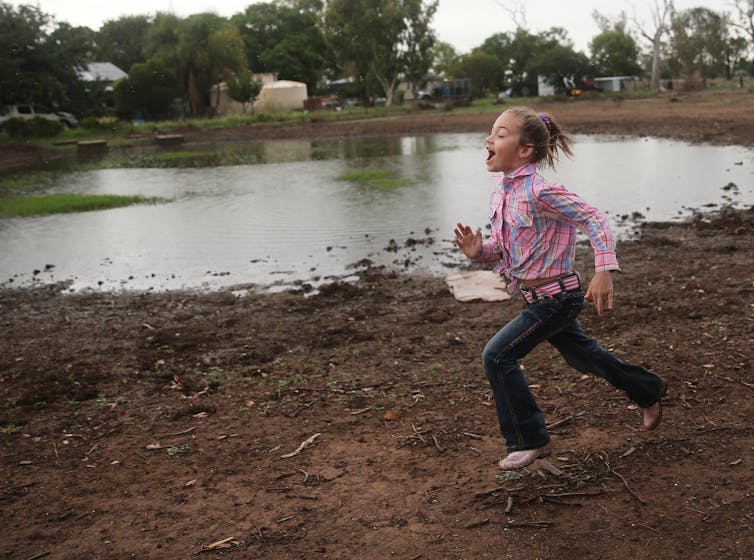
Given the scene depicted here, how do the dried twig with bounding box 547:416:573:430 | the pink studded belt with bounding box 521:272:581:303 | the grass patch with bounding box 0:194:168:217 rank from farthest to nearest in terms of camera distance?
the grass patch with bounding box 0:194:168:217
the dried twig with bounding box 547:416:573:430
the pink studded belt with bounding box 521:272:581:303

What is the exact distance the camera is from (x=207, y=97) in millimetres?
67812

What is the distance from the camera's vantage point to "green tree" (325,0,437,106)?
62.0m

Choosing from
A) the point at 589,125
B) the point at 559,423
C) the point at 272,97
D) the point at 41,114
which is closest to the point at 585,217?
the point at 559,423

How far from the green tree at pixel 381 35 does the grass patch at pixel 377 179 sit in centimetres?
4422

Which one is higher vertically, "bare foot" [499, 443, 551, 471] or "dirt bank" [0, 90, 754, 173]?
"dirt bank" [0, 90, 754, 173]

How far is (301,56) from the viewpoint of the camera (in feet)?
266

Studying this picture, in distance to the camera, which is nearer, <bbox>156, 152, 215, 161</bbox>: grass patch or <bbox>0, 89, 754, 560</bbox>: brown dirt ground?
<bbox>0, 89, 754, 560</bbox>: brown dirt ground

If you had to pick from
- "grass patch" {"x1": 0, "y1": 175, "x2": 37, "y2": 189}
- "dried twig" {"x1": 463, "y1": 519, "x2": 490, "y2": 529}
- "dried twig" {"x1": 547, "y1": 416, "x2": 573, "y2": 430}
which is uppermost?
"grass patch" {"x1": 0, "y1": 175, "x2": 37, "y2": 189}

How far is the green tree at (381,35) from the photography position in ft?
203

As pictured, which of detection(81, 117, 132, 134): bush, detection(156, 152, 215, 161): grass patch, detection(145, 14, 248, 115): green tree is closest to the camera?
detection(156, 152, 215, 161): grass patch

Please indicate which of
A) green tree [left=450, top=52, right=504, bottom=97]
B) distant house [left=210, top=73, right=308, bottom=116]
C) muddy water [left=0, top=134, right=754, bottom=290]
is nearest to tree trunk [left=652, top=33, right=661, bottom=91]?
green tree [left=450, top=52, right=504, bottom=97]

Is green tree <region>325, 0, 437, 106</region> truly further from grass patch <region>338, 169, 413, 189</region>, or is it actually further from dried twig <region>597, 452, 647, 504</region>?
dried twig <region>597, 452, 647, 504</region>

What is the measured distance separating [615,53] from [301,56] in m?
31.7

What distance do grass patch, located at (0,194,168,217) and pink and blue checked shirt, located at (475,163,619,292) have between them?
14527 millimetres
